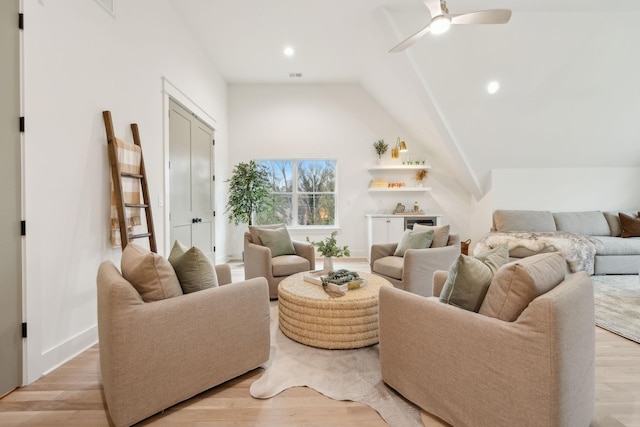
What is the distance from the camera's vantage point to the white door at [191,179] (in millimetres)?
3754

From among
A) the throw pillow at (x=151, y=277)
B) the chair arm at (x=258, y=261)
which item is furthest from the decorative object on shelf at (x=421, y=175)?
the throw pillow at (x=151, y=277)

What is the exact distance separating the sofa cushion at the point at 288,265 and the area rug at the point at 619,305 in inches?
112

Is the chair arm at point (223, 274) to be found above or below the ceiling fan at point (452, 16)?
below

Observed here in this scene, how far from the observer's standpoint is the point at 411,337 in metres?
1.52

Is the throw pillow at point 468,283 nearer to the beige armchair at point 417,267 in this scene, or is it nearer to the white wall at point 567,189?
the beige armchair at point 417,267

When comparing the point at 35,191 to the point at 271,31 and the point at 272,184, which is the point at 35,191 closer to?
the point at 271,31

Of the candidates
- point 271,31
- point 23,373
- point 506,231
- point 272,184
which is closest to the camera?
point 23,373

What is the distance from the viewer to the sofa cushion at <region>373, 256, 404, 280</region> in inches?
122

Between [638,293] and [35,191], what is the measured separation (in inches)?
230

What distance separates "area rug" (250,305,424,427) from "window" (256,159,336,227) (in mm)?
4074

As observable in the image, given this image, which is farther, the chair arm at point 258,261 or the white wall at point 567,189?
the white wall at point 567,189

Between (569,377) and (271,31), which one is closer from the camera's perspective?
(569,377)

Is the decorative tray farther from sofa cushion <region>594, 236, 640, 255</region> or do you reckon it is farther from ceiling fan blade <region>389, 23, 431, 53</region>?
sofa cushion <region>594, 236, 640, 255</region>

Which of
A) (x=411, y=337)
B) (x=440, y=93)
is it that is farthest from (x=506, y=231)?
(x=411, y=337)
